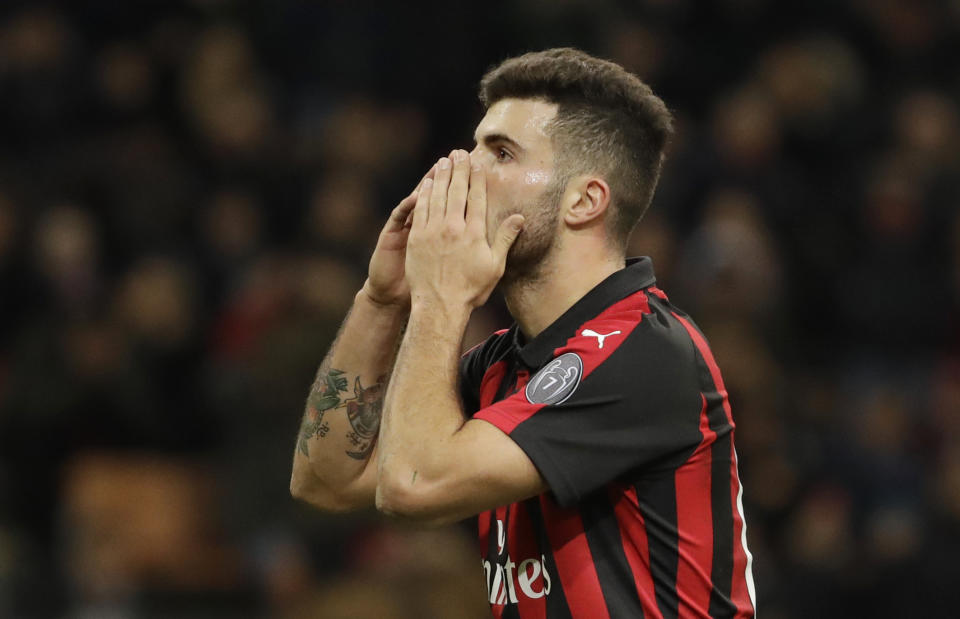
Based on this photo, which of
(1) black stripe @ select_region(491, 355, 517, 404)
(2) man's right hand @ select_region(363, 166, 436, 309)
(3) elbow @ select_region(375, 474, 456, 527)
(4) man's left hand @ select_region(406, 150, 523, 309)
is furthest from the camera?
(2) man's right hand @ select_region(363, 166, 436, 309)

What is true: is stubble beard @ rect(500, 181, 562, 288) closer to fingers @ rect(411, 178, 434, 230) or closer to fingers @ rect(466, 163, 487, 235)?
fingers @ rect(466, 163, 487, 235)

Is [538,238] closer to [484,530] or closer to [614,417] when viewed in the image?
[614,417]

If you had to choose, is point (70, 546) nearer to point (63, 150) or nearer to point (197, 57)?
point (63, 150)

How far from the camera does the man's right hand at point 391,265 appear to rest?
3801mm

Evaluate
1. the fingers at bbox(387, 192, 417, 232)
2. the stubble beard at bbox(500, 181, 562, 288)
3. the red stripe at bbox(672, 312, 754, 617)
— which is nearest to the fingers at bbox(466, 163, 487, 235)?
the stubble beard at bbox(500, 181, 562, 288)

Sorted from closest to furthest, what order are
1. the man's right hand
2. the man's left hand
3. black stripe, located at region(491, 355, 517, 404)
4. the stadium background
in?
1. the man's left hand
2. black stripe, located at region(491, 355, 517, 404)
3. the man's right hand
4. the stadium background

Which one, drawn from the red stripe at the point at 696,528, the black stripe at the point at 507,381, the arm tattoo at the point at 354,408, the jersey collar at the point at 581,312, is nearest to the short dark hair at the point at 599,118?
the jersey collar at the point at 581,312

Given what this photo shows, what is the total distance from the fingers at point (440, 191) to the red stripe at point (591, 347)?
0.45 m

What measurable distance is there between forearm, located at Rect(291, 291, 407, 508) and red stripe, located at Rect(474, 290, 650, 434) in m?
0.60

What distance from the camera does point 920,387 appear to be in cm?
894

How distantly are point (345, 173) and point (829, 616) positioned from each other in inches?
153

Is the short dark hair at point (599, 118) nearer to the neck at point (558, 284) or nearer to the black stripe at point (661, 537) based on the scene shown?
the neck at point (558, 284)

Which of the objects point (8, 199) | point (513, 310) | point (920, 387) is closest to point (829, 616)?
point (920, 387)

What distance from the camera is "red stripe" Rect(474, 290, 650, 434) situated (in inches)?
127
